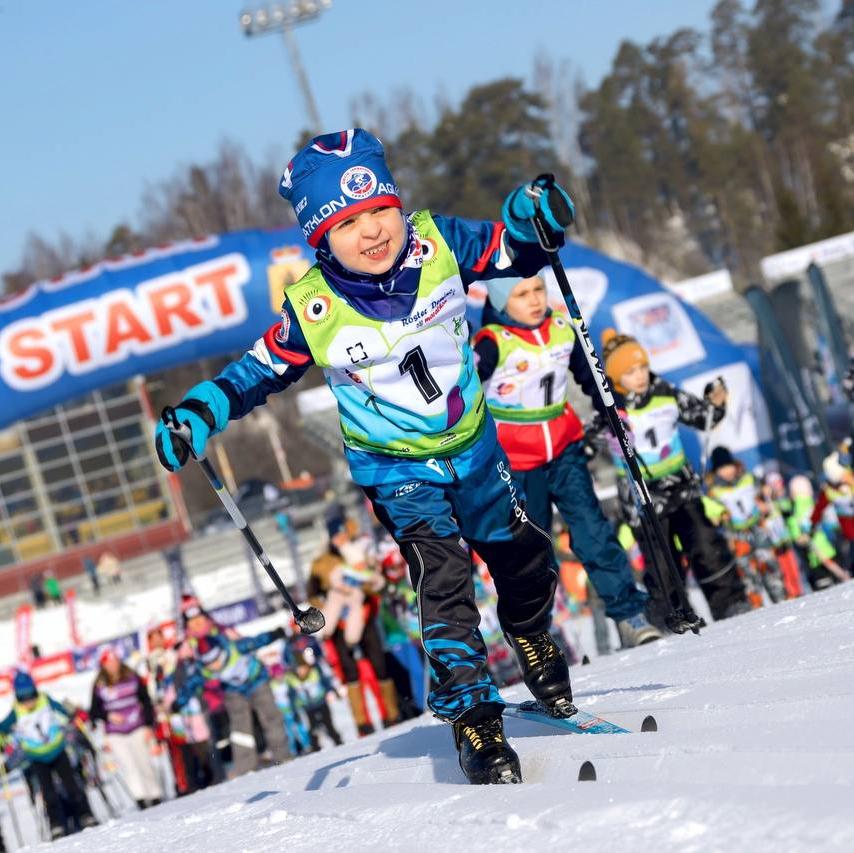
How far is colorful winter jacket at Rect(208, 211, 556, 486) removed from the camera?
11.4 ft

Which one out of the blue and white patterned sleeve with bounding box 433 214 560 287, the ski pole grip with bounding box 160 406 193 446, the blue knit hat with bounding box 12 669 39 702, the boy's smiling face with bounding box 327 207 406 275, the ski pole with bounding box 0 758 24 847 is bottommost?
Answer: the ski pole with bounding box 0 758 24 847

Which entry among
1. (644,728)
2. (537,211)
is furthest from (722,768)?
(537,211)

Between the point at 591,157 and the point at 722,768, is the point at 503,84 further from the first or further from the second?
the point at 722,768

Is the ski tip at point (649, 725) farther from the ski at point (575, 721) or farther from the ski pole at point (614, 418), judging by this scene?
the ski pole at point (614, 418)

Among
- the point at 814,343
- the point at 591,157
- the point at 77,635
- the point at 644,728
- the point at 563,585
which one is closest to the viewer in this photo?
the point at 644,728

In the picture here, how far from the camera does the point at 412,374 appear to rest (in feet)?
11.5

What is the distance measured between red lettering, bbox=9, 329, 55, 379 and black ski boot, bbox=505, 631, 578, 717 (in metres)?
10.8

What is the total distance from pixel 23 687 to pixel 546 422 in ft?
20.3

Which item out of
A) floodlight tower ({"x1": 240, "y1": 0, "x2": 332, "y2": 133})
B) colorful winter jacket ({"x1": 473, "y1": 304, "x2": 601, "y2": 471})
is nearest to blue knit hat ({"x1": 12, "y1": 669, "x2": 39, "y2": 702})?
colorful winter jacket ({"x1": 473, "y1": 304, "x2": 601, "y2": 471})

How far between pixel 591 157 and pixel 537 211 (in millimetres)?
66024

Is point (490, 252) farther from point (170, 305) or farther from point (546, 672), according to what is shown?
point (170, 305)

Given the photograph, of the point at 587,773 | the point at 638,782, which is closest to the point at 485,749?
the point at 587,773

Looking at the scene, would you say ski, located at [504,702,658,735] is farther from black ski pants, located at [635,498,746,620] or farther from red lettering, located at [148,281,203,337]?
red lettering, located at [148,281,203,337]

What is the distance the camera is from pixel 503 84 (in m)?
60.6
